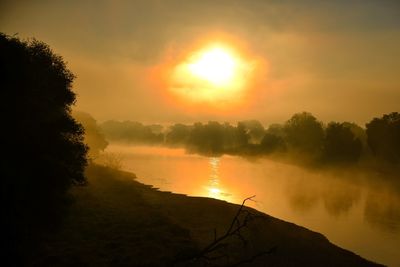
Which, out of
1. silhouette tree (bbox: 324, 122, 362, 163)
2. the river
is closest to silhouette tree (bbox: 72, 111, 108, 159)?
the river

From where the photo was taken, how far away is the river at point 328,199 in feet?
170

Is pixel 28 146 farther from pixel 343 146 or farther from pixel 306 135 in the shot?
pixel 306 135

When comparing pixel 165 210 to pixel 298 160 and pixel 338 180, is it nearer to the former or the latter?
pixel 338 180

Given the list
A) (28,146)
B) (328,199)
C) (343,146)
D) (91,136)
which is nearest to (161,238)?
(28,146)

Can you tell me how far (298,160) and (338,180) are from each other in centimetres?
4646

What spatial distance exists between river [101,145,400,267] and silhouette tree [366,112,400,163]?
1094 centimetres

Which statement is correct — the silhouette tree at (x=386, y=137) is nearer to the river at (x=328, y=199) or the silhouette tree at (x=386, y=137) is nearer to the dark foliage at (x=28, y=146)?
the river at (x=328, y=199)

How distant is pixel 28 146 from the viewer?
2456 cm

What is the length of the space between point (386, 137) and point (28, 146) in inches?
4987

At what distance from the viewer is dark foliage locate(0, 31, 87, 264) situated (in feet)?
66.6

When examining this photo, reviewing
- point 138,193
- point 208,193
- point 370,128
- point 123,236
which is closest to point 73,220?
point 123,236

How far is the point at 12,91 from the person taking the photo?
79.8ft

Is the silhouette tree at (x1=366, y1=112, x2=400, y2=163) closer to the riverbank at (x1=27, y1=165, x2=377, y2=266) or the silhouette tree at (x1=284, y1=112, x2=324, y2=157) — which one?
the silhouette tree at (x1=284, y1=112, x2=324, y2=157)

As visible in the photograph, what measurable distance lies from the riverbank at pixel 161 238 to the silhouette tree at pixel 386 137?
3596 inches
